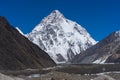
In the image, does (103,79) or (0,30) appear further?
(0,30)

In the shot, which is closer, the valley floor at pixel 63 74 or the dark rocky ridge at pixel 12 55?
the valley floor at pixel 63 74

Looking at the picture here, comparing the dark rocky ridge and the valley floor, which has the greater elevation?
the dark rocky ridge

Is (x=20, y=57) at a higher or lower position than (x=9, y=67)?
higher

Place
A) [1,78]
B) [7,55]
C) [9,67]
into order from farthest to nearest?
1. [7,55]
2. [9,67]
3. [1,78]

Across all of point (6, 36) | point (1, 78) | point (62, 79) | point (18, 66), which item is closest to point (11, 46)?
point (6, 36)

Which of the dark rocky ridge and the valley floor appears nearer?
the valley floor

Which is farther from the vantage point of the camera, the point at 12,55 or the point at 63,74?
the point at 12,55

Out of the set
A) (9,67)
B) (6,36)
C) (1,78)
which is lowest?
(1,78)

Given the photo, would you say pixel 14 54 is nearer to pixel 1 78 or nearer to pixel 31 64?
pixel 31 64

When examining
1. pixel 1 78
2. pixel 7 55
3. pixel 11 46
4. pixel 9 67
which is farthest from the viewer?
pixel 11 46

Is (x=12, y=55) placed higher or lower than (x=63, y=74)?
higher

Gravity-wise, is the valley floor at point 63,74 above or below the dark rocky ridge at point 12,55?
below
